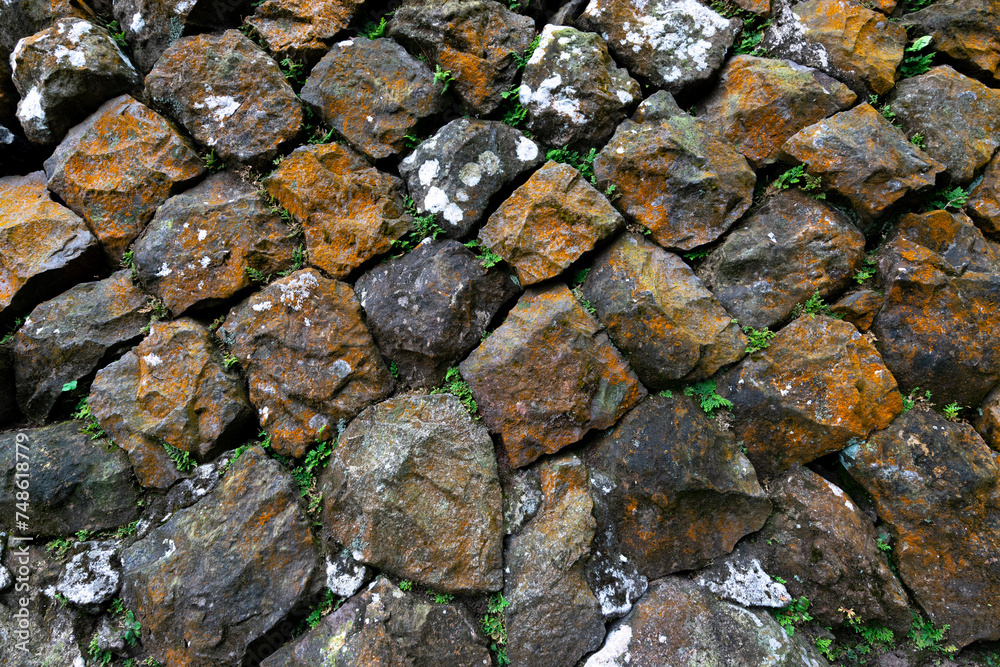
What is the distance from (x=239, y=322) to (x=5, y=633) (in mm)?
2408

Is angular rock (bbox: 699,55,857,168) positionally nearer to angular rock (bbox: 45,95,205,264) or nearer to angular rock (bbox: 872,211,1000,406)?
angular rock (bbox: 872,211,1000,406)

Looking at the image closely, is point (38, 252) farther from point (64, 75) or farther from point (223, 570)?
Result: point (223, 570)

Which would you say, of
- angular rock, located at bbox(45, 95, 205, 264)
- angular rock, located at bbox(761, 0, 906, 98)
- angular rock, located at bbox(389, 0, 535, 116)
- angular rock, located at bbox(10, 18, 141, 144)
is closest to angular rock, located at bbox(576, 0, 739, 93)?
angular rock, located at bbox(761, 0, 906, 98)

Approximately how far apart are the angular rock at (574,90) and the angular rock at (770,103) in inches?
27.6

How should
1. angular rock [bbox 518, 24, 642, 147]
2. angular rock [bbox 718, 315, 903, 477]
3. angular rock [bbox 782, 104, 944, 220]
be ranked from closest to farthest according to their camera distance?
angular rock [bbox 718, 315, 903, 477]
angular rock [bbox 782, 104, 944, 220]
angular rock [bbox 518, 24, 642, 147]

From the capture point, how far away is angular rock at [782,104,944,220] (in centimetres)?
307

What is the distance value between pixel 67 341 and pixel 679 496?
4.36m

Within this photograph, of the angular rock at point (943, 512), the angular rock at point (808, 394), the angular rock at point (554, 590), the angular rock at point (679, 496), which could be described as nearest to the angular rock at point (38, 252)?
the angular rock at point (554, 590)

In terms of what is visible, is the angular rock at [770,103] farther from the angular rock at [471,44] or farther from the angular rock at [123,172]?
the angular rock at [123,172]

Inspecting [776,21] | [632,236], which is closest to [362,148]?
[632,236]

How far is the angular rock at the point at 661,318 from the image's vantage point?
10.1 feet

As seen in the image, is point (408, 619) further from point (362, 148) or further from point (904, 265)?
point (904, 265)

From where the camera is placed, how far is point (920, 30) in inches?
136

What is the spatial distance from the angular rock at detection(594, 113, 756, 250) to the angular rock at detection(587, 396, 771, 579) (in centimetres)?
127
